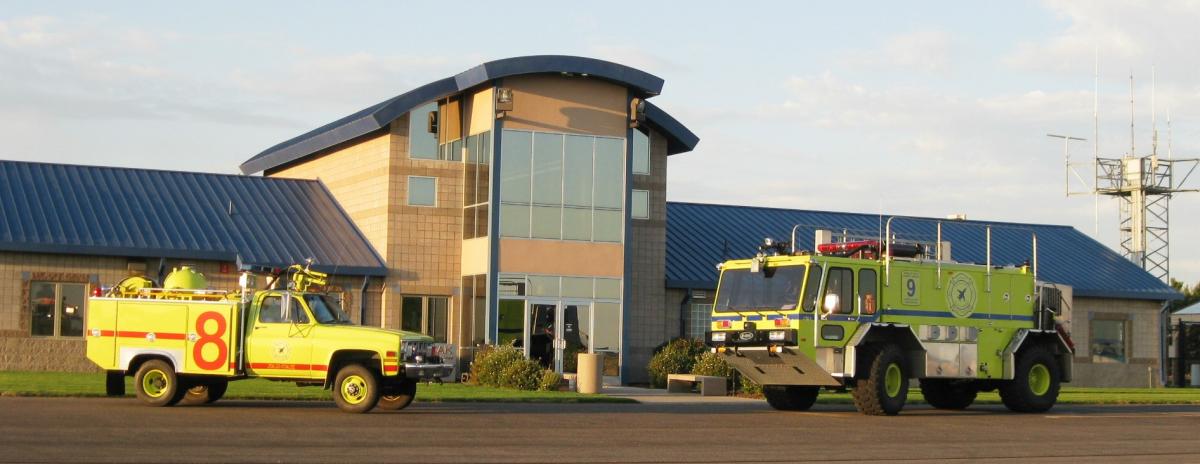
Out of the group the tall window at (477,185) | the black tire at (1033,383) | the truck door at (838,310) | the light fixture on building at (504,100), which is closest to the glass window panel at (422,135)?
the tall window at (477,185)

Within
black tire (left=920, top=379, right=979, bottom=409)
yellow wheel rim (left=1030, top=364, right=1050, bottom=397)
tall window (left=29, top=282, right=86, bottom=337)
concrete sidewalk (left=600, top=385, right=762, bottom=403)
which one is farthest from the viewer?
tall window (left=29, top=282, right=86, bottom=337)

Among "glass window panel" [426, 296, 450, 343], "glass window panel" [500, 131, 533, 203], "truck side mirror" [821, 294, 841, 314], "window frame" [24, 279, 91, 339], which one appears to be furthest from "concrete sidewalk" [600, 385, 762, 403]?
"window frame" [24, 279, 91, 339]

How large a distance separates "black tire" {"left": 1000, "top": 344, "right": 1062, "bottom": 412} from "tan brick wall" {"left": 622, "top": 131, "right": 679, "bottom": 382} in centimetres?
1162

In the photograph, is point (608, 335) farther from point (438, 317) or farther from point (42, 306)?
point (42, 306)

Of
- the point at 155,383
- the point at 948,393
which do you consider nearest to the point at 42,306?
the point at 155,383

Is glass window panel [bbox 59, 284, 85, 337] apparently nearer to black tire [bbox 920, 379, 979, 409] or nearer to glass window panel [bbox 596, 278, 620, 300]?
glass window panel [bbox 596, 278, 620, 300]

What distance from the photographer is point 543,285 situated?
35281 millimetres

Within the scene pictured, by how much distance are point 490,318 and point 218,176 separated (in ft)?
29.6

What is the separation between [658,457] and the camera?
16.2 meters

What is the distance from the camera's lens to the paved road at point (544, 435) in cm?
1557

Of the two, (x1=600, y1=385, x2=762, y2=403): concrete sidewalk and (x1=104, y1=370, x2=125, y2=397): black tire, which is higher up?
(x1=104, y1=370, x2=125, y2=397): black tire

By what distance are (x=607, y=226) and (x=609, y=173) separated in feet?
4.23

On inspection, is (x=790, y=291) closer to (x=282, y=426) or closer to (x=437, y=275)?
(x=282, y=426)

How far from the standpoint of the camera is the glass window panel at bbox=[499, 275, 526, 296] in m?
35.1
